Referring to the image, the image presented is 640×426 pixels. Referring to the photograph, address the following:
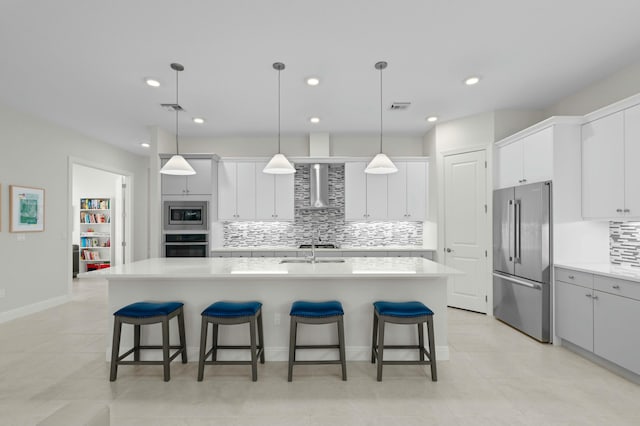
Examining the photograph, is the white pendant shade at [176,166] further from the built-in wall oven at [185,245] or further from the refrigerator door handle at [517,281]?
the refrigerator door handle at [517,281]

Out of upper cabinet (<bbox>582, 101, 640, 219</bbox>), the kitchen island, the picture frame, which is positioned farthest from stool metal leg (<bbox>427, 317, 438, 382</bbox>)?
the picture frame

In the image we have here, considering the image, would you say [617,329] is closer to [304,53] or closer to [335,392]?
[335,392]

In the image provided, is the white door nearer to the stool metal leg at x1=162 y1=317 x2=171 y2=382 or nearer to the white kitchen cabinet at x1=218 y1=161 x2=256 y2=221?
the white kitchen cabinet at x1=218 y1=161 x2=256 y2=221

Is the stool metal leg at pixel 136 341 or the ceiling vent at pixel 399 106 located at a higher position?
the ceiling vent at pixel 399 106

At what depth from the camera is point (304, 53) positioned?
2.90 m

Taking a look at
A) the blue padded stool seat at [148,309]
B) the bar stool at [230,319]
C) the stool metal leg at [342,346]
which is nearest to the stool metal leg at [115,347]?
the blue padded stool seat at [148,309]

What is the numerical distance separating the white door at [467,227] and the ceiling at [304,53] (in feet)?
2.64

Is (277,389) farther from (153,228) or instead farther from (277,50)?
(153,228)

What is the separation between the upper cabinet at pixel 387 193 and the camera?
5.41m

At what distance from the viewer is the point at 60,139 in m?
5.04

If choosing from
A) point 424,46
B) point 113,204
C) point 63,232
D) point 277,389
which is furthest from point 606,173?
point 113,204

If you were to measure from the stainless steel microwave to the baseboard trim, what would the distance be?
80.3 inches

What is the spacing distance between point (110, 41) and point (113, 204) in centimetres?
572

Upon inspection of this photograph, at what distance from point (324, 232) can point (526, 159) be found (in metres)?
3.28
